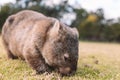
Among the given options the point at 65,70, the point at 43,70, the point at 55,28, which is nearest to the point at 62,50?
the point at 65,70

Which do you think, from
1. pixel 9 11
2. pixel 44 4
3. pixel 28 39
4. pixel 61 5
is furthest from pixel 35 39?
pixel 61 5

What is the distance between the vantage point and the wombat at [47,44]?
6.64 metres

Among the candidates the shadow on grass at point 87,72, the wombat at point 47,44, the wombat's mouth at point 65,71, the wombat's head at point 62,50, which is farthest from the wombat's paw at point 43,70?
the shadow on grass at point 87,72

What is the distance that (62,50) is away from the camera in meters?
6.64

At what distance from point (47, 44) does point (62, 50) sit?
39cm

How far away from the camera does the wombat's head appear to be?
21.7 ft

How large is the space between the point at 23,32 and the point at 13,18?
1133mm

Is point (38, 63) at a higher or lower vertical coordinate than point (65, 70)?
lower

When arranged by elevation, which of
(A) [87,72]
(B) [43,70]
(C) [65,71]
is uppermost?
(C) [65,71]

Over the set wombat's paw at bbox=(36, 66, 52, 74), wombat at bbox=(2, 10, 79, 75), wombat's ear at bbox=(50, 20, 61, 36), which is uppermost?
wombat's ear at bbox=(50, 20, 61, 36)

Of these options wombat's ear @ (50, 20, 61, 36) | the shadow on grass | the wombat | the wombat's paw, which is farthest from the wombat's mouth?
wombat's ear @ (50, 20, 61, 36)

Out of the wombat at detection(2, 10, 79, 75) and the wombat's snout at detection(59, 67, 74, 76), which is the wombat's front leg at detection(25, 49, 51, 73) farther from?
the wombat's snout at detection(59, 67, 74, 76)

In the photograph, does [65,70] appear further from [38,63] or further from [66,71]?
[38,63]

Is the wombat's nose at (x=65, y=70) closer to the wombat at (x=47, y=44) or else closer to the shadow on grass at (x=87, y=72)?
the wombat at (x=47, y=44)
